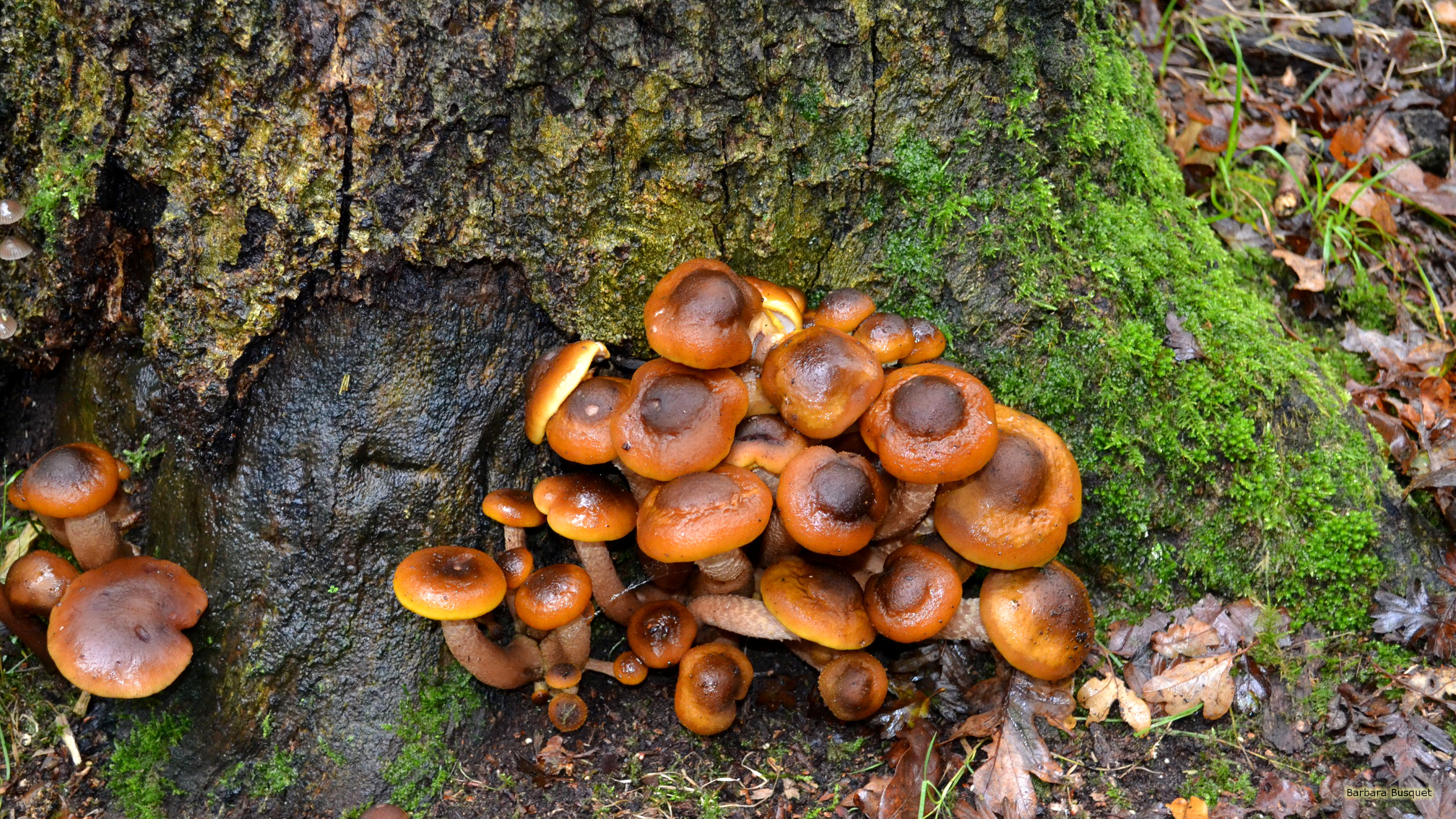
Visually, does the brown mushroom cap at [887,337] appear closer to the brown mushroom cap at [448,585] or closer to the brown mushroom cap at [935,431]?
the brown mushroom cap at [935,431]

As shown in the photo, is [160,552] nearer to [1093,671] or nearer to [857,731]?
[857,731]

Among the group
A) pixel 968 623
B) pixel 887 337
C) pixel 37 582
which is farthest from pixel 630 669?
pixel 37 582

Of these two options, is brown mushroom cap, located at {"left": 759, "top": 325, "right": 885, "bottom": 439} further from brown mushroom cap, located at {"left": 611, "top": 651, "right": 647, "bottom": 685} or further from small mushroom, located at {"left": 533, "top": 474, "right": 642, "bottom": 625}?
brown mushroom cap, located at {"left": 611, "top": 651, "right": 647, "bottom": 685}

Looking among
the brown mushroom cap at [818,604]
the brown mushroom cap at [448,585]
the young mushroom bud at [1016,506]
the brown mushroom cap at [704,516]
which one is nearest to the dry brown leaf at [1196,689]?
the young mushroom bud at [1016,506]

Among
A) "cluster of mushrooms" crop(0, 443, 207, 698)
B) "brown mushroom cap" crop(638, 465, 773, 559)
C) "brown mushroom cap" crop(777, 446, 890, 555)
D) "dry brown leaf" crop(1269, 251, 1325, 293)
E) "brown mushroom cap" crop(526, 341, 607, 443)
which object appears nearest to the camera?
"brown mushroom cap" crop(638, 465, 773, 559)

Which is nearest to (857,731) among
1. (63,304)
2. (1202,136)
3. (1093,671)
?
(1093,671)

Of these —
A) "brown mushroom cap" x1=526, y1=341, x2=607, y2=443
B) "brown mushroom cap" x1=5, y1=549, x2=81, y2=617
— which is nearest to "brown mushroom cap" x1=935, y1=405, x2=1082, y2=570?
"brown mushroom cap" x1=526, y1=341, x2=607, y2=443
